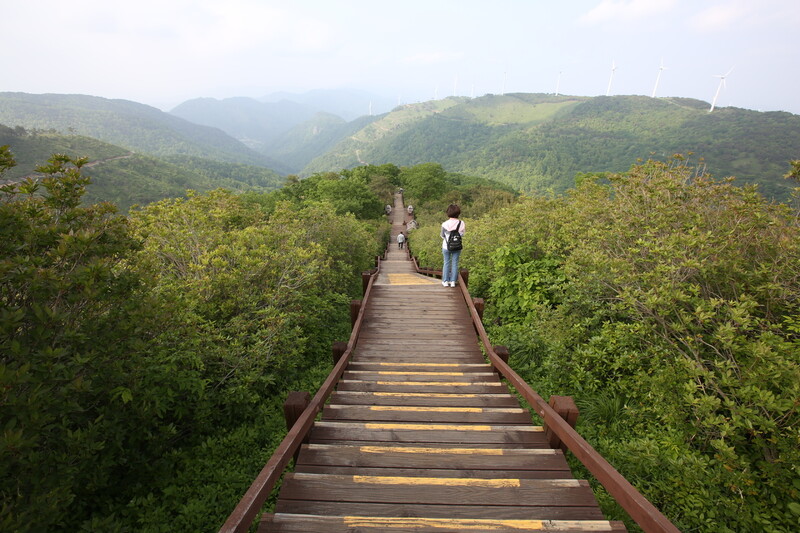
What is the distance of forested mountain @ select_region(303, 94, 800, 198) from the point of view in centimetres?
9669

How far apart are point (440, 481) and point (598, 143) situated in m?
157

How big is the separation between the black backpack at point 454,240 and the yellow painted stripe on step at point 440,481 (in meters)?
5.00

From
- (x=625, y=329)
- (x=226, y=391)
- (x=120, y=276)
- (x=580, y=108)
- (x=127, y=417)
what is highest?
(x=580, y=108)

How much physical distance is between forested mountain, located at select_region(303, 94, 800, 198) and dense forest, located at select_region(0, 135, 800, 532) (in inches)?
3047

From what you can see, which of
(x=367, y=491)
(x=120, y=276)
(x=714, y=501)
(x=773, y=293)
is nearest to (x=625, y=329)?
(x=773, y=293)

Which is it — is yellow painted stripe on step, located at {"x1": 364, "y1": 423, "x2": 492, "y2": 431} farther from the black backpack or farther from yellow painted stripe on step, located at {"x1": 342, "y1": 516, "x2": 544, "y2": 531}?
the black backpack

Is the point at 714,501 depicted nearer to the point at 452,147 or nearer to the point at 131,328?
the point at 131,328

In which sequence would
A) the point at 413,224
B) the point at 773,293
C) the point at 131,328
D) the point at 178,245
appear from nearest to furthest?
the point at 131,328
the point at 773,293
the point at 178,245
the point at 413,224

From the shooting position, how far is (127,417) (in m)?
3.13

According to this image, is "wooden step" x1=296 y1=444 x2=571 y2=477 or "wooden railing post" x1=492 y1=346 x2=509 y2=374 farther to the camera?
"wooden railing post" x1=492 y1=346 x2=509 y2=374

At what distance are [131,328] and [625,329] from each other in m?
5.41

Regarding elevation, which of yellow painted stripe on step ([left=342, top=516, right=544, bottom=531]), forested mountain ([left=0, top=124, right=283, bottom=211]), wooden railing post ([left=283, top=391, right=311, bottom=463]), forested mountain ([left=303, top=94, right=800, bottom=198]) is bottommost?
forested mountain ([left=0, top=124, right=283, bottom=211])

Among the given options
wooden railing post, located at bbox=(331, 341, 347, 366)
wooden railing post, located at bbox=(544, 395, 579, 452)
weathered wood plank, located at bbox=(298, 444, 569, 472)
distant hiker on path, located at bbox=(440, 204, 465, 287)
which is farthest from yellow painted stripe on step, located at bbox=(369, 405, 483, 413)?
distant hiker on path, located at bbox=(440, 204, 465, 287)

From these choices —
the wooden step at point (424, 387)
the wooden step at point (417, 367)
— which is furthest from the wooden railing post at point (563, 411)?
the wooden step at point (417, 367)
